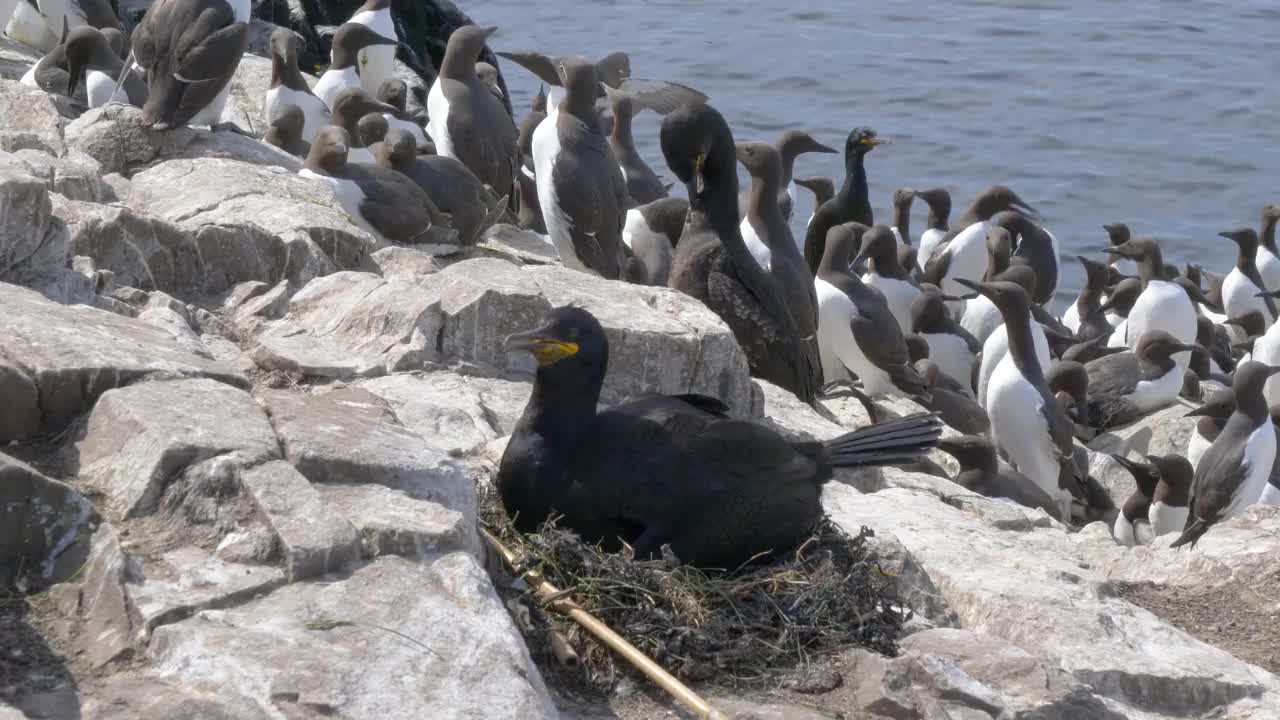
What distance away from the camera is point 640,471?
4676 mm

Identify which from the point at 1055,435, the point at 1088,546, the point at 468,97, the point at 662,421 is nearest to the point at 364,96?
the point at 468,97

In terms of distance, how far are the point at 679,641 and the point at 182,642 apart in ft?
4.53

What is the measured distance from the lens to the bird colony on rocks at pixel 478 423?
3395 millimetres

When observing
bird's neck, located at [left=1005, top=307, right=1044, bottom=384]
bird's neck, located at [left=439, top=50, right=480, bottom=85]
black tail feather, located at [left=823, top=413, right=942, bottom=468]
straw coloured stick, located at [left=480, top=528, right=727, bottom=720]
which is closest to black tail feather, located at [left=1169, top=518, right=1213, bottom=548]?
bird's neck, located at [left=1005, top=307, right=1044, bottom=384]

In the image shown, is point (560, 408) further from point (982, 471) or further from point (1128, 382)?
point (1128, 382)

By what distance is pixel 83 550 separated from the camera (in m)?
3.45

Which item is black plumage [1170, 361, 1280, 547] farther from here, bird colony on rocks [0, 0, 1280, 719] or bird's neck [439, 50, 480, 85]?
bird's neck [439, 50, 480, 85]

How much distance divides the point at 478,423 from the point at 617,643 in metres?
1.63

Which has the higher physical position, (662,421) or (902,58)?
(662,421)

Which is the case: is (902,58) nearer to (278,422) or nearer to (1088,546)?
(1088,546)

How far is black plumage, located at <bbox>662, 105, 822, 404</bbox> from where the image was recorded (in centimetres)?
848

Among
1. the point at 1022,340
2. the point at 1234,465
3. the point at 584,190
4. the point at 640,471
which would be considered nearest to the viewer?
the point at 640,471

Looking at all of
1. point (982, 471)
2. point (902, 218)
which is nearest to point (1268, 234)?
point (902, 218)

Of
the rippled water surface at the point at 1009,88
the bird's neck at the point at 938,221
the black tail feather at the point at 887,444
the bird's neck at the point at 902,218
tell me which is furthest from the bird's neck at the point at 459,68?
the black tail feather at the point at 887,444
